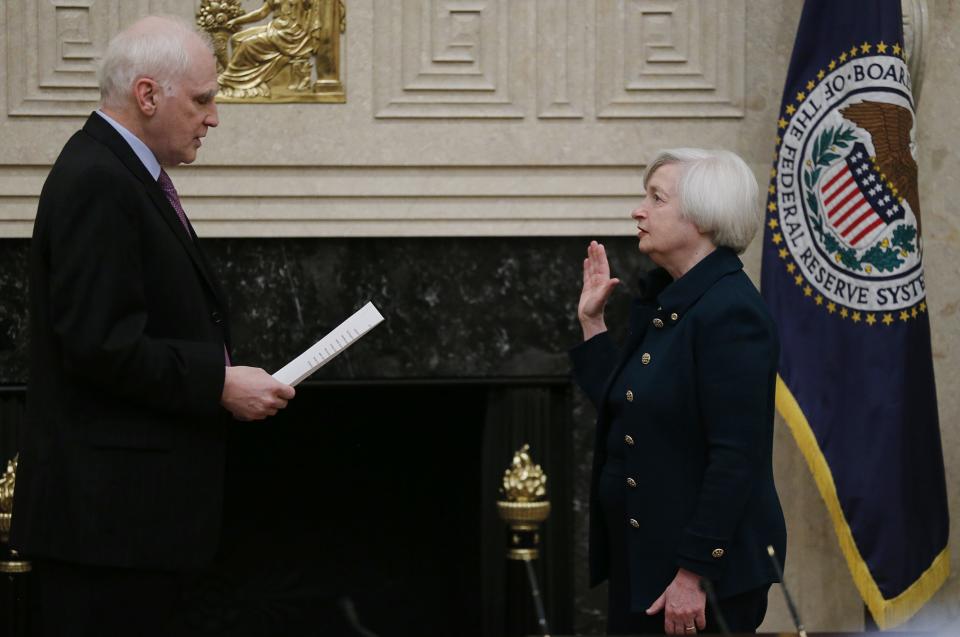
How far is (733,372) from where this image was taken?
2.37 meters

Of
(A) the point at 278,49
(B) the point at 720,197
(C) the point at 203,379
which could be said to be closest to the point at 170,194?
(C) the point at 203,379

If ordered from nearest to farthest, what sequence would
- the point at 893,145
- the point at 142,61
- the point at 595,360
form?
1. the point at 142,61
2. the point at 595,360
3. the point at 893,145

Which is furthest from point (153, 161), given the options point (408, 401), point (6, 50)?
point (408, 401)

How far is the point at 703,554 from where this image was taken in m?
2.34

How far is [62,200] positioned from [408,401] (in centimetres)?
185

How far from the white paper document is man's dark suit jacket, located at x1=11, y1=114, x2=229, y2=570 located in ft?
0.49

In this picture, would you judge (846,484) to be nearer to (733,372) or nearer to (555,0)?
(733,372)

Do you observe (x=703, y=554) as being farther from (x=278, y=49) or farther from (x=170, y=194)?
(x=278, y=49)

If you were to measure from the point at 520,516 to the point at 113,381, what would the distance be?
1.70 metres

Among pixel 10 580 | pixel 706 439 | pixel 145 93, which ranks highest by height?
pixel 145 93

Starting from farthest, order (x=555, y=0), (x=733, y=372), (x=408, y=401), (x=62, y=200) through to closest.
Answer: (x=408, y=401)
(x=555, y=0)
(x=733, y=372)
(x=62, y=200)

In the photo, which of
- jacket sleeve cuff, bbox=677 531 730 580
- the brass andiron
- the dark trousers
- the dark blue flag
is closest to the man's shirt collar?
the dark trousers

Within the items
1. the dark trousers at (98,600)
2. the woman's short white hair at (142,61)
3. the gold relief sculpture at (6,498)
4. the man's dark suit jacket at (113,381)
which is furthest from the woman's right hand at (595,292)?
the gold relief sculpture at (6,498)

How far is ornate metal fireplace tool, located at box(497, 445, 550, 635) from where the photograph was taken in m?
3.66
